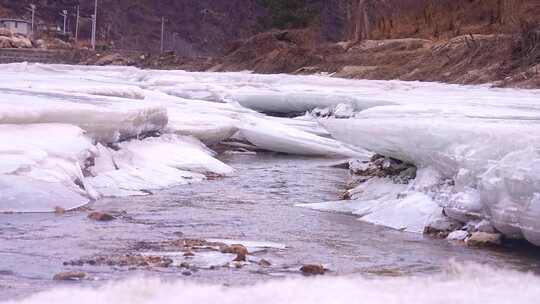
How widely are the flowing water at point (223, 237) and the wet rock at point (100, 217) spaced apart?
9cm

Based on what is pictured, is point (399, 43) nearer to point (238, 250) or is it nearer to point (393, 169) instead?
point (393, 169)

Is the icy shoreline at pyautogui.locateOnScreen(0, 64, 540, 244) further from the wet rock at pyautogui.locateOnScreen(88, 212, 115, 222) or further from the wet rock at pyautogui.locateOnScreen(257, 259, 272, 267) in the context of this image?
the wet rock at pyautogui.locateOnScreen(257, 259, 272, 267)

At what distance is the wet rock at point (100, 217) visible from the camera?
24.9ft

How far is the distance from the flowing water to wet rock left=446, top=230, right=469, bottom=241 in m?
0.13

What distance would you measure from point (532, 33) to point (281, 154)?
7.21 m

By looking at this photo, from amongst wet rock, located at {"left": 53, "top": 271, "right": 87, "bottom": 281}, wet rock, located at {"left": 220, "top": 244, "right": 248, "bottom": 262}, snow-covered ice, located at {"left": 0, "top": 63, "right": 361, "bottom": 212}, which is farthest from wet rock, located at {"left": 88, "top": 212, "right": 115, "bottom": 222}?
wet rock, located at {"left": 53, "top": 271, "right": 87, "bottom": 281}

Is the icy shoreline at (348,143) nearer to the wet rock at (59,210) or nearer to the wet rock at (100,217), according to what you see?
the wet rock at (59,210)

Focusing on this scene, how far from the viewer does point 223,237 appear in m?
7.07

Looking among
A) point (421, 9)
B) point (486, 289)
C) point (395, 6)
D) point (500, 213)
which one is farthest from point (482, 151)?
point (395, 6)

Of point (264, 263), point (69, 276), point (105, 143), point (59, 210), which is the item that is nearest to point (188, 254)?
point (264, 263)

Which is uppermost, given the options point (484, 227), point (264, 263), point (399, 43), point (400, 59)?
point (399, 43)

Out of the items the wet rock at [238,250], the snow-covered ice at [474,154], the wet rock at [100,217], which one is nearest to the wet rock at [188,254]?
the wet rock at [238,250]

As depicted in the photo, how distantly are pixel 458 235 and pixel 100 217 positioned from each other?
3.00m

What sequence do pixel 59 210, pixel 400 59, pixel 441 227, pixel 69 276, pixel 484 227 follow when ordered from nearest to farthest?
pixel 69 276 → pixel 484 227 → pixel 441 227 → pixel 59 210 → pixel 400 59
